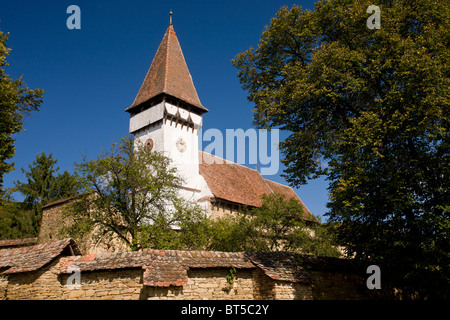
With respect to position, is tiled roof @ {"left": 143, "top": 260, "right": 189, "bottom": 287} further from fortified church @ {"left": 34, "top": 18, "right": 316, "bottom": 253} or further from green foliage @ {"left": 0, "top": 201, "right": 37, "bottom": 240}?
green foliage @ {"left": 0, "top": 201, "right": 37, "bottom": 240}

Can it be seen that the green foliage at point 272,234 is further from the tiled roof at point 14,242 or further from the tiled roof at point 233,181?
the tiled roof at point 14,242

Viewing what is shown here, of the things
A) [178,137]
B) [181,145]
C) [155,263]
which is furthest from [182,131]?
[155,263]

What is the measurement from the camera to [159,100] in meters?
30.2

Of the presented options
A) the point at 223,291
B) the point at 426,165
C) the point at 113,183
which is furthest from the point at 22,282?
the point at 426,165

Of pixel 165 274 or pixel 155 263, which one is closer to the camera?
pixel 165 274

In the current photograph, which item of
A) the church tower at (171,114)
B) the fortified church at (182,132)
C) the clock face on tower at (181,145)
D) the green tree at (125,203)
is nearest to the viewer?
the green tree at (125,203)

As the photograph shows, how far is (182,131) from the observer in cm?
3048

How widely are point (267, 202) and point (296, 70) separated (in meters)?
10.3

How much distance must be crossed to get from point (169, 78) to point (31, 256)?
24420 millimetres

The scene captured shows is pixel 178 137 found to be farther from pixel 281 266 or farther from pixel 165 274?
pixel 165 274

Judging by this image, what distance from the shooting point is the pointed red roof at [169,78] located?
30.7 meters

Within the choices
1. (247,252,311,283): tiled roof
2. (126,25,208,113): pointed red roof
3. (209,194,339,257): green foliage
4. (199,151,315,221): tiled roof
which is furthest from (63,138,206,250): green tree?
(126,25,208,113): pointed red roof

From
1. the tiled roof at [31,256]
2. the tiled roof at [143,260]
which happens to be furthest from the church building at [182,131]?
the tiled roof at [31,256]
